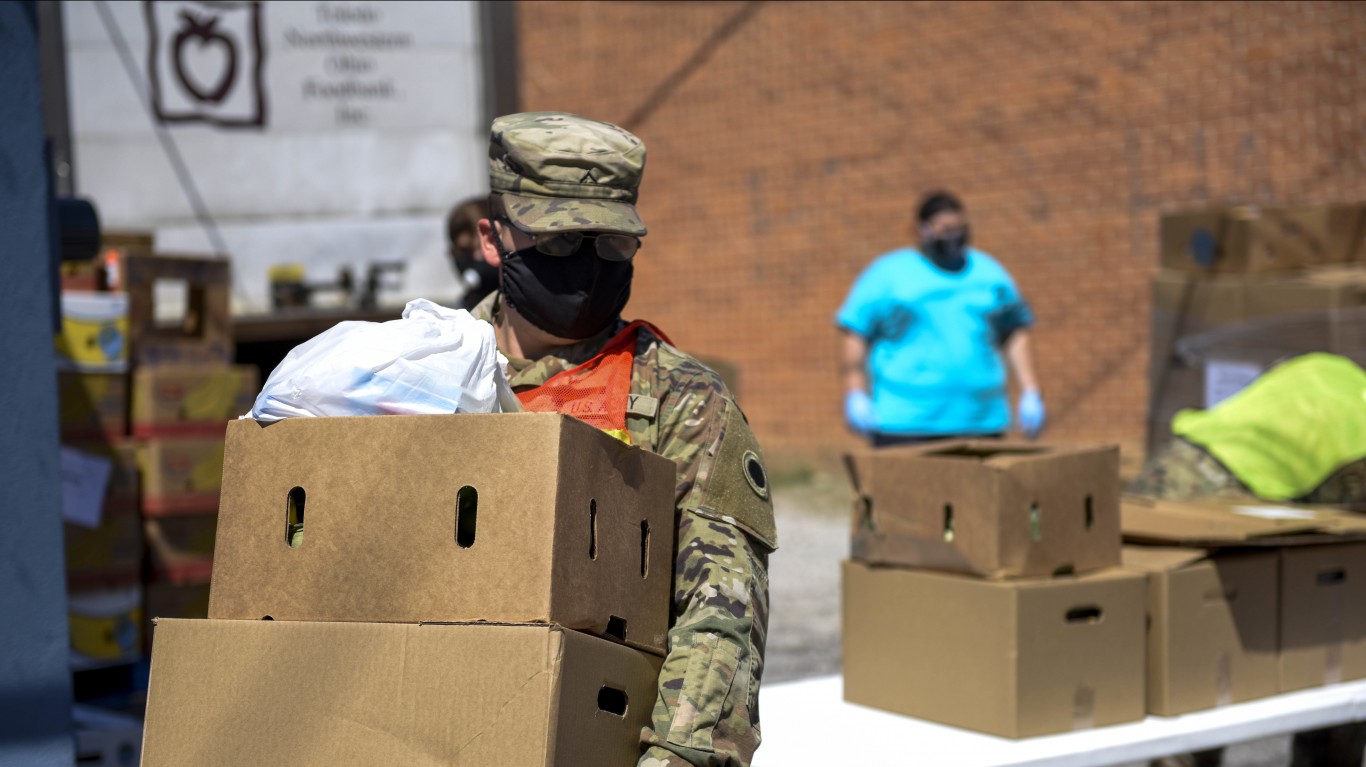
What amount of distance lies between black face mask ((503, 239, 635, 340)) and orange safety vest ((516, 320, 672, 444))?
0.05 metres

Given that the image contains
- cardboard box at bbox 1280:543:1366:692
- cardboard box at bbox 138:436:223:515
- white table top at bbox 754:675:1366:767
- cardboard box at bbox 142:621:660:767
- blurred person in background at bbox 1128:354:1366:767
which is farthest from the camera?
cardboard box at bbox 138:436:223:515

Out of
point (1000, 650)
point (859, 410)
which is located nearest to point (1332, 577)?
point (1000, 650)

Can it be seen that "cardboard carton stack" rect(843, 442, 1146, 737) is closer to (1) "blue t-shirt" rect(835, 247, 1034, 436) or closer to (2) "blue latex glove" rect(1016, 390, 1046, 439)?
(1) "blue t-shirt" rect(835, 247, 1034, 436)

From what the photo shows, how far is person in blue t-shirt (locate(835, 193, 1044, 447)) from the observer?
527cm

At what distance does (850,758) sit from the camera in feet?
9.00

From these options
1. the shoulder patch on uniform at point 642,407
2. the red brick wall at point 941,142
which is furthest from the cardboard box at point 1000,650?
the red brick wall at point 941,142

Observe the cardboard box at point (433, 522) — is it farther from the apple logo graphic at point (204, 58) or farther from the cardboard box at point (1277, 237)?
the apple logo graphic at point (204, 58)

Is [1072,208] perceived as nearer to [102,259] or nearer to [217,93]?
[217,93]

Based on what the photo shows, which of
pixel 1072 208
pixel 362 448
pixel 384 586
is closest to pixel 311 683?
pixel 384 586

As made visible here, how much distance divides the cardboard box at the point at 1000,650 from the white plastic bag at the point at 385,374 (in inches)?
58.9

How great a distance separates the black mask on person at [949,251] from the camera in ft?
17.3

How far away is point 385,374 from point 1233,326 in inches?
151

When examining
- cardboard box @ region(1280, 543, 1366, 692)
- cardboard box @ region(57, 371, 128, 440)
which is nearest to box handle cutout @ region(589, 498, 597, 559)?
cardboard box @ region(1280, 543, 1366, 692)

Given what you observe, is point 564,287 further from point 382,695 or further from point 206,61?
point 206,61
